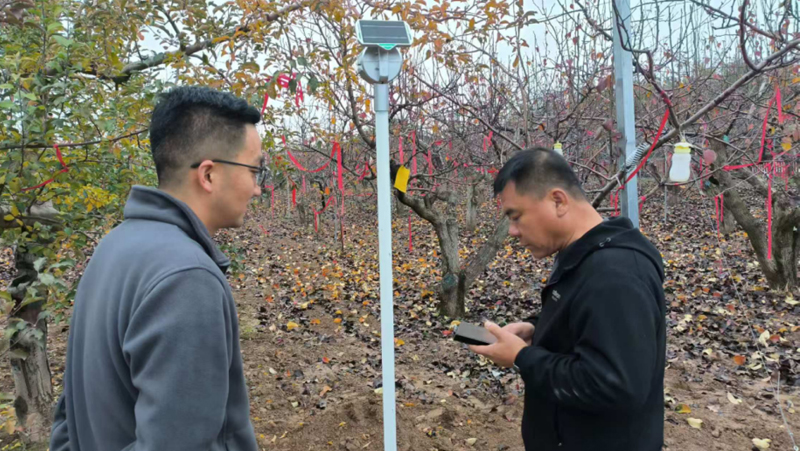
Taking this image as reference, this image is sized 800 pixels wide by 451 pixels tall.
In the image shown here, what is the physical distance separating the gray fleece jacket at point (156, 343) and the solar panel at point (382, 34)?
1.16 metres

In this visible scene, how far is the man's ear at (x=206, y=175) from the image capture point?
116 cm

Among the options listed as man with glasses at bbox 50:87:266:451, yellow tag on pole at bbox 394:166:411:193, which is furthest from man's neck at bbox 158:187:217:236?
yellow tag on pole at bbox 394:166:411:193

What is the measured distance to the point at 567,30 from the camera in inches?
199

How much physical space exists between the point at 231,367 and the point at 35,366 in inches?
116

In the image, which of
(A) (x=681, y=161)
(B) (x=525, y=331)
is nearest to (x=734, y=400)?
(A) (x=681, y=161)

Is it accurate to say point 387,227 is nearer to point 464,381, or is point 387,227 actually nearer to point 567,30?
point 464,381

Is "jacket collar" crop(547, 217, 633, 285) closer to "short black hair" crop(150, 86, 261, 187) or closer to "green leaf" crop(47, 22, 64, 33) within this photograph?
"short black hair" crop(150, 86, 261, 187)

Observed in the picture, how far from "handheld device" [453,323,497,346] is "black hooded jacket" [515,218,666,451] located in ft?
0.53

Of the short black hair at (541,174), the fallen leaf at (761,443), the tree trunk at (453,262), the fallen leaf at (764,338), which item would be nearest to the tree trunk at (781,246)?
the fallen leaf at (764,338)

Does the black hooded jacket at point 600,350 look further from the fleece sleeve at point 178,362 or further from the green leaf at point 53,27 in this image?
the green leaf at point 53,27

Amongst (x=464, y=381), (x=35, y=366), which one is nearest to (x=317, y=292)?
(x=464, y=381)

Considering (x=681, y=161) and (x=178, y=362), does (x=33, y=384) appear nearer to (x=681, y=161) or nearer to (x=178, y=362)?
(x=178, y=362)

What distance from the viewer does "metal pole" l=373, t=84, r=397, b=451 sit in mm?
2055

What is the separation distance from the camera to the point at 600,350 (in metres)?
1.20
